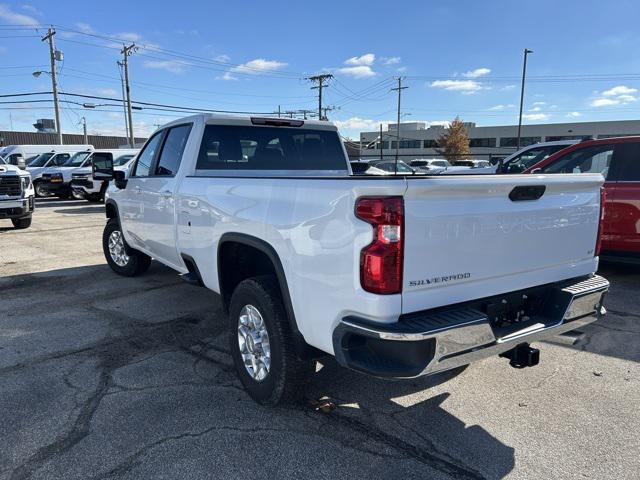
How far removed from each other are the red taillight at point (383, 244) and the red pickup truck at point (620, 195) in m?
4.72

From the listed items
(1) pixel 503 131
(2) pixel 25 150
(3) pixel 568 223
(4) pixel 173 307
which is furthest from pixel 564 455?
(1) pixel 503 131

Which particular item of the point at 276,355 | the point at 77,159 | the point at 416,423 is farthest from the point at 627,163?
the point at 77,159

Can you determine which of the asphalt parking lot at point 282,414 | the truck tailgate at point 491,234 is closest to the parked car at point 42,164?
the asphalt parking lot at point 282,414

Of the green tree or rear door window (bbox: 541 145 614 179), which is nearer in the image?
rear door window (bbox: 541 145 614 179)

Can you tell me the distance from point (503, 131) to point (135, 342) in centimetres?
7007

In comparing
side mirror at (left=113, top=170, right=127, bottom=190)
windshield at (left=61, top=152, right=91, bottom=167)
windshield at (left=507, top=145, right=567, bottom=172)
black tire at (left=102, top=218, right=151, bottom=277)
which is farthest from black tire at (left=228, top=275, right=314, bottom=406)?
windshield at (left=61, top=152, right=91, bottom=167)

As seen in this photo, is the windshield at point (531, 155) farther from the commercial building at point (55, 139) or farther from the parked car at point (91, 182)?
the commercial building at point (55, 139)

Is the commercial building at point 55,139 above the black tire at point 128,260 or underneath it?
above

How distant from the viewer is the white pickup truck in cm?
234

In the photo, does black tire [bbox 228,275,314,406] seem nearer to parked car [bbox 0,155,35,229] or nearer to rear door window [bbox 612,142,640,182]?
rear door window [bbox 612,142,640,182]

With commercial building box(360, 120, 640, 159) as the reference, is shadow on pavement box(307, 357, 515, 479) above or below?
below

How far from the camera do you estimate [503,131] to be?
2630 inches

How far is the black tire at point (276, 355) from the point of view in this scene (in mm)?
2992

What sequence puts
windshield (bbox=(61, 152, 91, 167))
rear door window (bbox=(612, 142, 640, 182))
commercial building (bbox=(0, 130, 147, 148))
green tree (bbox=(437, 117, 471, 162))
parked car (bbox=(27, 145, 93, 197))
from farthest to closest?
green tree (bbox=(437, 117, 471, 162)) < commercial building (bbox=(0, 130, 147, 148)) < parked car (bbox=(27, 145, 93, 197)) < windshield (bbox=(61, 152, 91, 167)) < rear door window (bbox=(612, 142, 640, 182))
